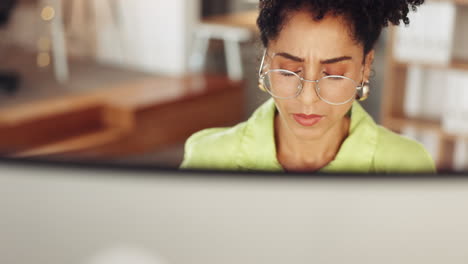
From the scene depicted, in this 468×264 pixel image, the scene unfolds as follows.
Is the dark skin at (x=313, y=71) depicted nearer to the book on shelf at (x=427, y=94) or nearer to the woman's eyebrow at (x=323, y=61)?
the woman's eyebrow at (x=323, y=61)

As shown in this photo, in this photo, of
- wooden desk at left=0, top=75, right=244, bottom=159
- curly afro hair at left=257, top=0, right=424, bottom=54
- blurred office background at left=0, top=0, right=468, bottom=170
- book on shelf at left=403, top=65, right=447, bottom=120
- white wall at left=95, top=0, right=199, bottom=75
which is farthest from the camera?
white wall at left=95, top=0, right=199, bottom=75

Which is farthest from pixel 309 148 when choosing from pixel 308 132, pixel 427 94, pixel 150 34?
pixel 150 34

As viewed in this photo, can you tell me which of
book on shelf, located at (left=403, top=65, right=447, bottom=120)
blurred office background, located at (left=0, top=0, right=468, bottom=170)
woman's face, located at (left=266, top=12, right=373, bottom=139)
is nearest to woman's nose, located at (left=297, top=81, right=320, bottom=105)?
woman's face, located at (left=266, top=12, right=373, bottom=139)

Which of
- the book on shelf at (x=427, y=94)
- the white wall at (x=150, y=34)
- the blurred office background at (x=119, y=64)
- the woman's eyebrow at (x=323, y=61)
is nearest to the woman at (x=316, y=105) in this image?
the woman's eyebrow at (x=323, y=61)

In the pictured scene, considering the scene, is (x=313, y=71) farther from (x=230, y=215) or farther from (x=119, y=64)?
(x=119, y=64)

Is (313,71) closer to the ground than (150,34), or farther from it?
farther from it

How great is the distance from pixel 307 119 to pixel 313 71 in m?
0.04

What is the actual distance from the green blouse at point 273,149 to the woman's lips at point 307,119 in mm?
22

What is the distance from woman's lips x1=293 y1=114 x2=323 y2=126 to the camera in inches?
17.7

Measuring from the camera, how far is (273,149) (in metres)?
0.47

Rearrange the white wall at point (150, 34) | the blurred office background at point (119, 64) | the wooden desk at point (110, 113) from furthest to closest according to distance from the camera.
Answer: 1. the white wall at point (150, 34)
2. the wooden desk at point (110, 113)
3. the blurred office background at point (119, 64)

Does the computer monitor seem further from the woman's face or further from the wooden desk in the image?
the wooden desk

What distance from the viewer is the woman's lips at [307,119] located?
17.7 inches

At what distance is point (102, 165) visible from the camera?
43 cm
